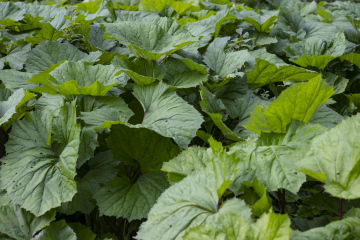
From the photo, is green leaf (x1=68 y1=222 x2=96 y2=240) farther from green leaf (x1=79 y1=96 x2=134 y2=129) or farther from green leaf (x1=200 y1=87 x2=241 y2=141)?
green leaf (x1=200 y1=87 x2=241 y2=141)

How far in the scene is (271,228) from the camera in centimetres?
88

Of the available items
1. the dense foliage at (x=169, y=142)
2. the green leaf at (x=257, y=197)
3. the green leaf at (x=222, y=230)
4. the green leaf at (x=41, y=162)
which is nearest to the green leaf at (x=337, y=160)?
the dense foliage at (x=169, y=142)

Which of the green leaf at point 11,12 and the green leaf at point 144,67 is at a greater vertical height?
the green leaf at point 144,67

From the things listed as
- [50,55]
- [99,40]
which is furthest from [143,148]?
[99,40]

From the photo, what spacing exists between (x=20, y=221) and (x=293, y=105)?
4.26 feet

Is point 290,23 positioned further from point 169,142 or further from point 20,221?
point 20,221

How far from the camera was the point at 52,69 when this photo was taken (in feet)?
6.17

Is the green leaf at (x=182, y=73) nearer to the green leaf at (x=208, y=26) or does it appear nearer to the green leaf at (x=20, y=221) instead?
the green leaf at (x=208, y=26)

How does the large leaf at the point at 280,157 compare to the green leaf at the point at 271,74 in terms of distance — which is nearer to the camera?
the large leaf at the point at 280,157

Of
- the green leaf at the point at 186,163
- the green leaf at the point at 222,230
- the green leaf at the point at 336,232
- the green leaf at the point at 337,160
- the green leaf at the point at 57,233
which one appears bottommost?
the green leaf at the point at 57,233

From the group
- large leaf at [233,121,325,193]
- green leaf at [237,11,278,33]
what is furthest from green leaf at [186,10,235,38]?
large leaf at [233,121,325,193]

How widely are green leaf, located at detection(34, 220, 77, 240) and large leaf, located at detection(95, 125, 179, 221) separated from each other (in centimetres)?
17

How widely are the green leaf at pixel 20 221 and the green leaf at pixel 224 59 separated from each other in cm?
126

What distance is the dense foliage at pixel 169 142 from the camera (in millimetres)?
1073
